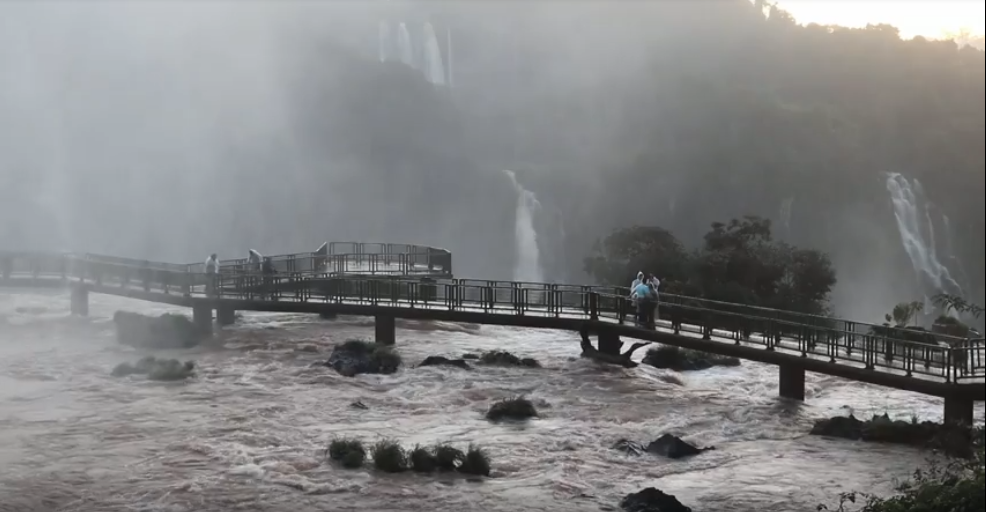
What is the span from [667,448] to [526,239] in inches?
2382

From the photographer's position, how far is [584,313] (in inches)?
1046

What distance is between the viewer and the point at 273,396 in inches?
903

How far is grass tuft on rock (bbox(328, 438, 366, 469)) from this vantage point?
17.0 meters

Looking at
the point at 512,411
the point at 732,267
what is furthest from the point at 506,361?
the point at 732,267

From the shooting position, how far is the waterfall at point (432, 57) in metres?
118

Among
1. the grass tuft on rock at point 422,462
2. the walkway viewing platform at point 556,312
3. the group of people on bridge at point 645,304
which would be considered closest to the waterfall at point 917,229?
the walkway viewing platform at point 556,312

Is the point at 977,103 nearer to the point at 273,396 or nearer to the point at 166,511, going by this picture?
the point at 273,396

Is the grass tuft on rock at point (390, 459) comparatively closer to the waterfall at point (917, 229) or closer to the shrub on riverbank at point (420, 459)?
the shrub on riverbank at point (420, 459)

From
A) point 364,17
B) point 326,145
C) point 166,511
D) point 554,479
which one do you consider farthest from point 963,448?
point 364,17

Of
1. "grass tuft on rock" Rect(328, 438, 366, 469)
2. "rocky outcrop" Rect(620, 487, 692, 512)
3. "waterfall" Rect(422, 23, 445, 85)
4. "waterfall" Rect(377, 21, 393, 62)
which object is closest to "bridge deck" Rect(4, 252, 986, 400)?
"rocky outcrop" Rect(620, 487, 692, 512)

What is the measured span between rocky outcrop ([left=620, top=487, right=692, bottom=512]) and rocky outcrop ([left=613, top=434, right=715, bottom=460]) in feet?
10.4

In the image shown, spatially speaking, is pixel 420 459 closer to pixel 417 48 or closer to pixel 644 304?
pixel 644 304

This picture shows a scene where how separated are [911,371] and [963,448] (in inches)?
76.8

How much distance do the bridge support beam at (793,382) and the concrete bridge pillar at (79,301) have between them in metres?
24.7
